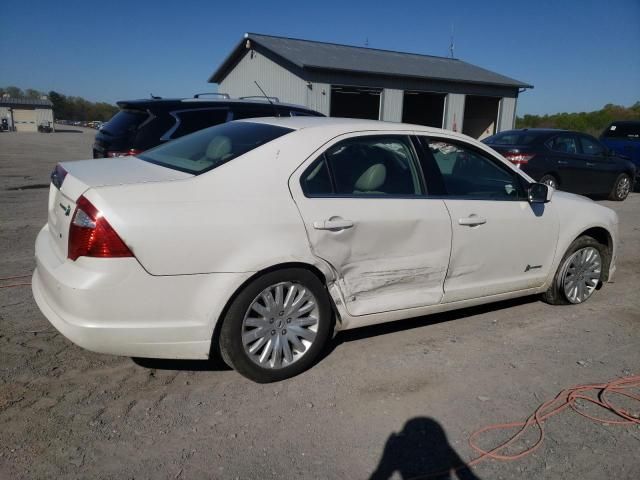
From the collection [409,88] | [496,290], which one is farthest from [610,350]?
[409,88]

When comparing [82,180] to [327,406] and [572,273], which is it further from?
[572,273]

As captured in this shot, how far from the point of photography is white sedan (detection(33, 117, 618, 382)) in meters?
2.83

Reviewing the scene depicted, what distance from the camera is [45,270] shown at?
3.09 m

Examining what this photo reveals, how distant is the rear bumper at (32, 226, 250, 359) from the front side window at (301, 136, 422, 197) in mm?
828

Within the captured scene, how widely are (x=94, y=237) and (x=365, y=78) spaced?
61.9ft

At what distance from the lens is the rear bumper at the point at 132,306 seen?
9.11ft

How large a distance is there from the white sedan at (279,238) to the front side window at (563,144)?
23.2ft

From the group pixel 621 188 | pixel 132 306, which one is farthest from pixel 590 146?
pixel 132 306

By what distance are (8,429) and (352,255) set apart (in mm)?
2091

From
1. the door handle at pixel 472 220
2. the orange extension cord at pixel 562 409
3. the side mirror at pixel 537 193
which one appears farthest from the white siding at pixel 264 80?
the orange extension cord at pixel 562 409

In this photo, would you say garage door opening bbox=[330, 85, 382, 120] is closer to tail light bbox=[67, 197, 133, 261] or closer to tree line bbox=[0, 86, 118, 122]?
tail light bbox=[67, 197, 133, 261]

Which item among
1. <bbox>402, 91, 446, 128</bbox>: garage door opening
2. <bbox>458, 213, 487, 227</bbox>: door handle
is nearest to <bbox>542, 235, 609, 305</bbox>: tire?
<bbox>458, 213, 487, 227</bbox>: door handle

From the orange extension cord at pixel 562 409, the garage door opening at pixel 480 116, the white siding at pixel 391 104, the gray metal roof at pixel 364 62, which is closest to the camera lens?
the orange extension cord at pixel 562 409

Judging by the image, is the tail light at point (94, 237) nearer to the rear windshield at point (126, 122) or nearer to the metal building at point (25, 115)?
the rear windshield at point (126, 122)
